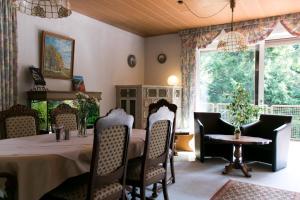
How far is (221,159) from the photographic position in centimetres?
490

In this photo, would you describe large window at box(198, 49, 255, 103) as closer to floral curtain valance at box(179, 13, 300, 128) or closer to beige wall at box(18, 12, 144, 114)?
floral curtain valance at box(179, 13, 300, 128)

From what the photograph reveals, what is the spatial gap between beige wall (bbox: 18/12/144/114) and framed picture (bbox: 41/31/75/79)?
0.32ft

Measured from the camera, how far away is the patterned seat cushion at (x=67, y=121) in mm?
3326

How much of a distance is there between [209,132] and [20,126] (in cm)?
330

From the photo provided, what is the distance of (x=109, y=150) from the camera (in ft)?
6.40

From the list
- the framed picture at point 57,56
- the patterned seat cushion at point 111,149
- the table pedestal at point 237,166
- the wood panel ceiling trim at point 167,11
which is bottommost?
the table pedestal at point 237,166

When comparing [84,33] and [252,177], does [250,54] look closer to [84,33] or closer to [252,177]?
[252,177]

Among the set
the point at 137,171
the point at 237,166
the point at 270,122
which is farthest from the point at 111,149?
the point at 270,122

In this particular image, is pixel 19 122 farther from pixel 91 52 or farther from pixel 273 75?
pixel 273 75

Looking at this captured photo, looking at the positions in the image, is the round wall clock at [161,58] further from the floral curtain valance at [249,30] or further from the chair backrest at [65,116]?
the chair backrest at [65,116]

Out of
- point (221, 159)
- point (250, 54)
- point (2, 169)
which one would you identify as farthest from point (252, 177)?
point (2, 169)

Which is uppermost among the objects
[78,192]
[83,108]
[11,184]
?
[83,108]

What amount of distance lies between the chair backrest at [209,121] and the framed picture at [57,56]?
251cm

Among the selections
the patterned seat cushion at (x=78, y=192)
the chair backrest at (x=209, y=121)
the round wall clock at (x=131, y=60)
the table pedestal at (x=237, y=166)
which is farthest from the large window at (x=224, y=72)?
the patterned seat cushion at (x=78, y=192)
